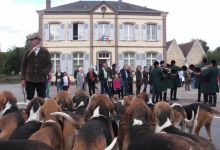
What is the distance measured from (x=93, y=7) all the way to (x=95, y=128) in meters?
46.7

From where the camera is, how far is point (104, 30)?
51.8m

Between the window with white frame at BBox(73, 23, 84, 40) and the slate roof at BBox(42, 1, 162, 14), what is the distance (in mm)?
1816

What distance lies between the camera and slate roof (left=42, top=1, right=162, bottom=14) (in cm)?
5184

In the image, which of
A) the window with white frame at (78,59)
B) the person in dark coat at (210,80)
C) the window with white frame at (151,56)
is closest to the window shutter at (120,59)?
the window with white frame at (151,56)

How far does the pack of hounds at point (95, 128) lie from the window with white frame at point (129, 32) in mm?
44155

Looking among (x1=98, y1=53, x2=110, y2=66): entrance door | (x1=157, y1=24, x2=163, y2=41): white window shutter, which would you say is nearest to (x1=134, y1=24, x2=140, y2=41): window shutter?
(x1=157, y1=24, x2=163, y2=41): white window shutter

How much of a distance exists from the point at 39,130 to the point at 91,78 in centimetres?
1773

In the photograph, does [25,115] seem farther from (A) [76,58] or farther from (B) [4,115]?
(A) [76,58]

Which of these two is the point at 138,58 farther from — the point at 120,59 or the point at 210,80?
the point at 210,80

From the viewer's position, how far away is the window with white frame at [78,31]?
5172cm

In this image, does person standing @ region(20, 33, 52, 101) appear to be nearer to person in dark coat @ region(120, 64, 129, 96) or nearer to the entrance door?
person in dark coat @ region(120, 64, 129, 96)

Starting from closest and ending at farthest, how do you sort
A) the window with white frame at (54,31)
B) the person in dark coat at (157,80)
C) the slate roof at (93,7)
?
the person in dark coat at (157,80)
the window with white frame at (54,31)
the slate roof at (93,7)

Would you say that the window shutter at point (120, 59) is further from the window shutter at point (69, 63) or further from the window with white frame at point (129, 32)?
the window shutter at point (69, 63)

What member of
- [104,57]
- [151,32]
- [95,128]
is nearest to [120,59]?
[104,57]
